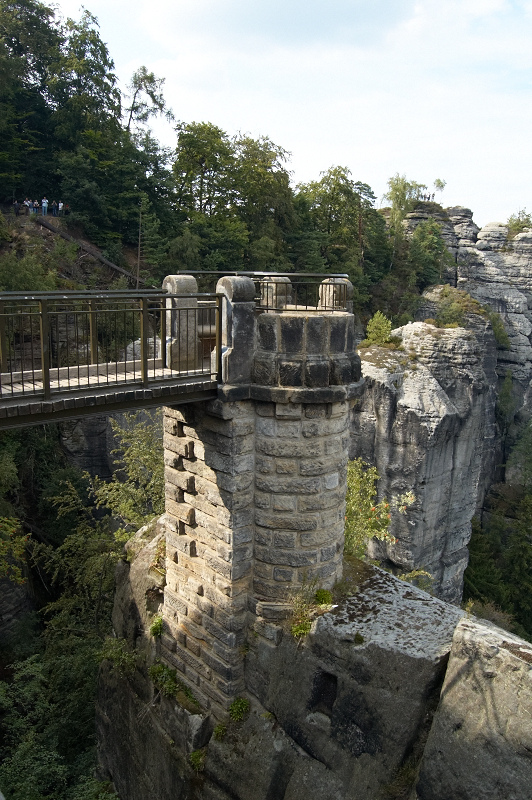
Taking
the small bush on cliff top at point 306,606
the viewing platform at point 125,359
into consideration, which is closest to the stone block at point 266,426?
the viewing platform at point 125,359

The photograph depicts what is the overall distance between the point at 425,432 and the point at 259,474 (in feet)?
63.9

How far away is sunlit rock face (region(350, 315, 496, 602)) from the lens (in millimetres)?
25203

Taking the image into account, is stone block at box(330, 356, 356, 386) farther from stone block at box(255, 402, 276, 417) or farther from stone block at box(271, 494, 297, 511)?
stone block at box(271, 494, 297, 511)

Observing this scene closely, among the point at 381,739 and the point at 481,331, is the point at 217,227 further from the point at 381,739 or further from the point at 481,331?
the point at 381,739

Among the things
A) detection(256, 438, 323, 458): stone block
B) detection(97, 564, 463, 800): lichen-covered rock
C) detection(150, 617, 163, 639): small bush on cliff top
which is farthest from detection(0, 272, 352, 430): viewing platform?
detection(150, 617, 163, 639): small bush on cliff top

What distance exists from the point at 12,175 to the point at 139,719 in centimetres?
2823

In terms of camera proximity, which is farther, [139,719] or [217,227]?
[217,227]

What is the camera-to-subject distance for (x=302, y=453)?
6785 millimetres

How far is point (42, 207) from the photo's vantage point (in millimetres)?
29547

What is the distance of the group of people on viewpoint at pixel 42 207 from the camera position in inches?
1147

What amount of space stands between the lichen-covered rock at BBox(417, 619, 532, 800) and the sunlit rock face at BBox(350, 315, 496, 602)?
19.6 m

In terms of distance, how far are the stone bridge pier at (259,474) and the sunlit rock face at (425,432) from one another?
18.0m

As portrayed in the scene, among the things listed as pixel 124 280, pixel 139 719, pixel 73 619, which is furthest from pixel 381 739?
pixel 124 280

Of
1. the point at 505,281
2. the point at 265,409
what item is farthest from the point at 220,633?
the point at 505,281
